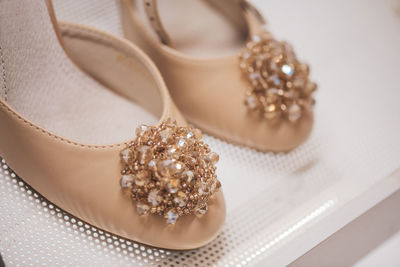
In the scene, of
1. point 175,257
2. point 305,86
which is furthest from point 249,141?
point 175,257

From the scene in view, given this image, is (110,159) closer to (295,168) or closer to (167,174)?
(167,174)

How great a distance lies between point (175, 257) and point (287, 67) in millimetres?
349

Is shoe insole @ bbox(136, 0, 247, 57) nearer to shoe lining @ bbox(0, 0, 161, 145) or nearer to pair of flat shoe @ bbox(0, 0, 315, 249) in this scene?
pair of flat shoe @ bbox(0, 0, 315, 249)

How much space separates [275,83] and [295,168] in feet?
0.54

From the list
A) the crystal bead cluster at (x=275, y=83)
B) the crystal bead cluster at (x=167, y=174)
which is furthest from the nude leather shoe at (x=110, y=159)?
the crystal bead cluster at (x=275, y=83)

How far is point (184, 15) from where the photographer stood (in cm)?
82

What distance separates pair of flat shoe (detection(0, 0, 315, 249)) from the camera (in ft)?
1.63

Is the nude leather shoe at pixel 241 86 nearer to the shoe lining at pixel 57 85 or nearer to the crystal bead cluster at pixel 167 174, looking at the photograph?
the shoe lining at pixel 57 85

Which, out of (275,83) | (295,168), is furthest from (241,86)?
(295,168)

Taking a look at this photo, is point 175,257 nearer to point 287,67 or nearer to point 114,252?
point 114,252

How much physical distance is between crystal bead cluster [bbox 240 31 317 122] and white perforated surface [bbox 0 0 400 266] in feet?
0.33

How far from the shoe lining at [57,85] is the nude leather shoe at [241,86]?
72 millimetres

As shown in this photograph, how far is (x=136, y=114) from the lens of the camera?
2.21ft

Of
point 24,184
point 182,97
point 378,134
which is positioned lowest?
point 24,184
